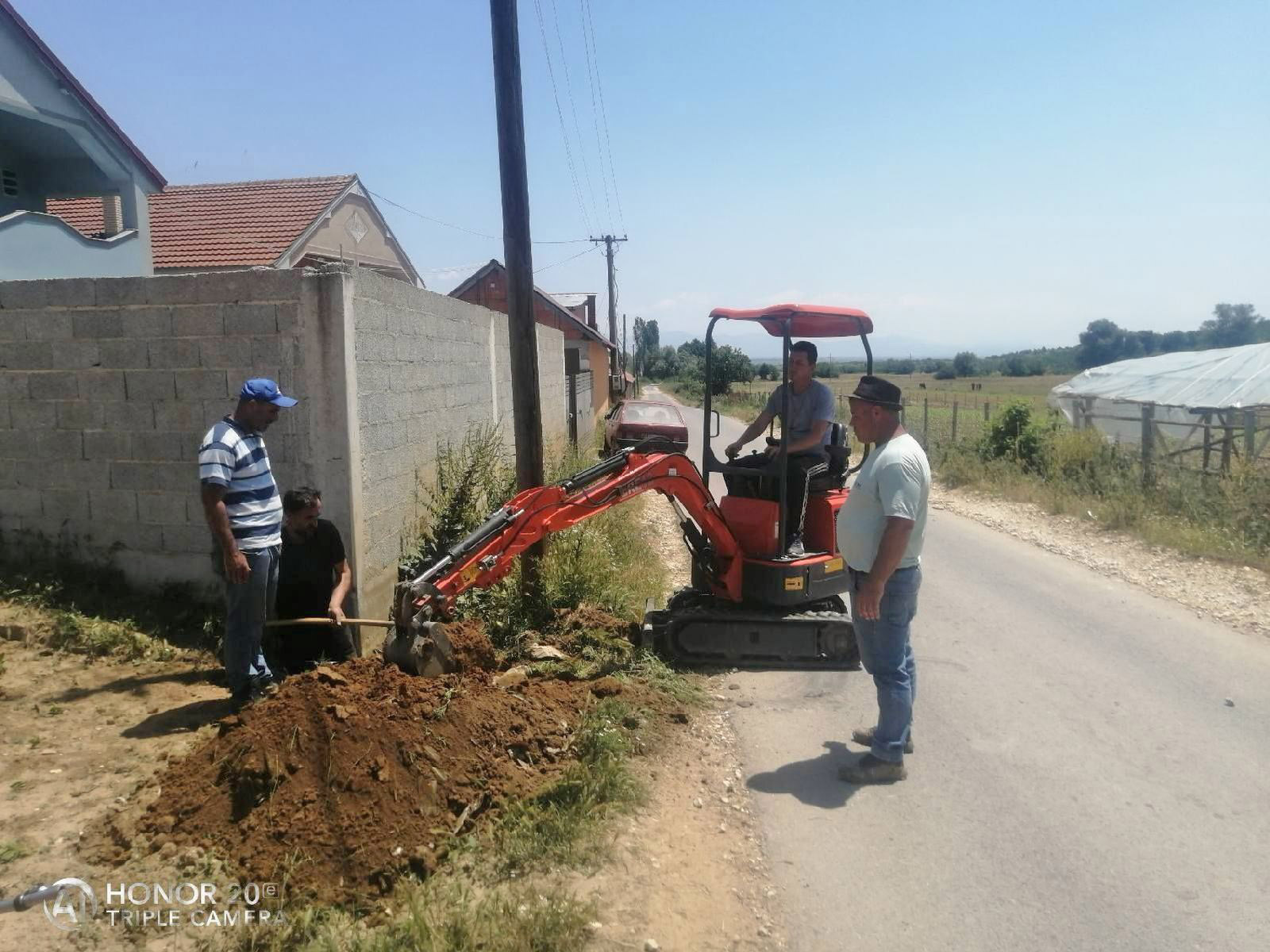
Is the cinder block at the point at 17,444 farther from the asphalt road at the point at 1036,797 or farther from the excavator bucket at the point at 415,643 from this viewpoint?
the asphalt road at the point at 1036,797

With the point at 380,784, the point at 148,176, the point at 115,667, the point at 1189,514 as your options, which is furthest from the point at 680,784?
the point at 148,176

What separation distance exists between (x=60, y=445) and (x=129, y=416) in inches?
25.2

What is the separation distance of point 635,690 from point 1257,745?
3.38 metres

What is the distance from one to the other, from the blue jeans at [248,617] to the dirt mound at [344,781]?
2.06 feet

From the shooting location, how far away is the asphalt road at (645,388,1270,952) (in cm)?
322

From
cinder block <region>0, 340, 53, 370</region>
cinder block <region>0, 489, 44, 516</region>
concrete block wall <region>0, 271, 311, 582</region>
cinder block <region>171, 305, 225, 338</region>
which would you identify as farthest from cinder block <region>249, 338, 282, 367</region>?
cinder block <region>0, 489, 44, 516</region>

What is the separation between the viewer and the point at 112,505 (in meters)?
5.92

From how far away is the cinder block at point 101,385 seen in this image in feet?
19.0

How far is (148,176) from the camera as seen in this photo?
45.3 ft

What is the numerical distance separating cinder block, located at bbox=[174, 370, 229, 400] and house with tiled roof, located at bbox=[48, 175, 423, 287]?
31.9ft

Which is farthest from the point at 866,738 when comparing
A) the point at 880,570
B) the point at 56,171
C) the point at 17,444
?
the point at 56,171

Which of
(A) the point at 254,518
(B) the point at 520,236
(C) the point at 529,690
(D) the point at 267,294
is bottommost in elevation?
(C) the point at 529,690

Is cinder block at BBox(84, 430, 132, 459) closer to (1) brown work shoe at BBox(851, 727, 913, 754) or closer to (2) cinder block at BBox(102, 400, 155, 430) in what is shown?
(2) cinder block at BBox(102, 400, 155, 430)

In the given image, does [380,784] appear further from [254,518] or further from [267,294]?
[267,294]
